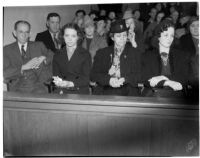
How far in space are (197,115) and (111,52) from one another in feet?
3.06

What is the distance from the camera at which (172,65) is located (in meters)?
3.08

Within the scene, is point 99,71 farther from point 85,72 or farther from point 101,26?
point 101,26

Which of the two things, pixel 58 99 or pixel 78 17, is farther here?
pixel 78 17

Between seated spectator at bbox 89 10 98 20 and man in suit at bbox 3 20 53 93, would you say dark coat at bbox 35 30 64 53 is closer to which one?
man in suit at bbox 3 20 53 93

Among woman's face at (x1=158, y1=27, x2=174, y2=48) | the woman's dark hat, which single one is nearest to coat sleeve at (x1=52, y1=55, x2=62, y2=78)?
the woman's dark hat

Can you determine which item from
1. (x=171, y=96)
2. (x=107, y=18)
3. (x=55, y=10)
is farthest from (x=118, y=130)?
(x=55, y=10)

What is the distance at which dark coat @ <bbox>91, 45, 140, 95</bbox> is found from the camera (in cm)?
309

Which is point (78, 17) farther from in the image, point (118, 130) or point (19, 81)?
point (118, 130)

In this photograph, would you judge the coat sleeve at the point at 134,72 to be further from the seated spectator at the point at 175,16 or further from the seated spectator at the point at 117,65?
the seated spectator at the point at 175,16

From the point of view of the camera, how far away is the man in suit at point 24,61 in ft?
10.4

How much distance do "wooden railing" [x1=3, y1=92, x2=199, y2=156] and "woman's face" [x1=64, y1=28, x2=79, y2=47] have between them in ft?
1.66

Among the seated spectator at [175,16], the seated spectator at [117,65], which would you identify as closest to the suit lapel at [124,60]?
the seated spectator at [117,65]

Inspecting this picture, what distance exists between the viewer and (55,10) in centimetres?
314

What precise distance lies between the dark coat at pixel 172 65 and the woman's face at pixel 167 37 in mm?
76
